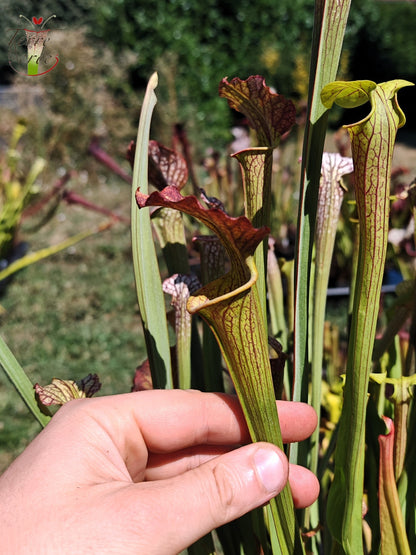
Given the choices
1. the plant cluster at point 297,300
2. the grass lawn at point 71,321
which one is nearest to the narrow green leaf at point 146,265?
the plant cluster at point 297,300

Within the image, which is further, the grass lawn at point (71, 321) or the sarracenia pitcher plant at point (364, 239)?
the grass lawn at point (71, 321)

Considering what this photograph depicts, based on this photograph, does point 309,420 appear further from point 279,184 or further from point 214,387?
point 279,184

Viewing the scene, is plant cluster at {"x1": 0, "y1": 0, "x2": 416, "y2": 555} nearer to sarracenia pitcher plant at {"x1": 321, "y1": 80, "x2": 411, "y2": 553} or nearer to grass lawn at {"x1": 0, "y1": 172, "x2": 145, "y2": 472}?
sarracenia pitcher plant at {"x1": 321, "y1": 80, "x2": 411, "y2": 553}

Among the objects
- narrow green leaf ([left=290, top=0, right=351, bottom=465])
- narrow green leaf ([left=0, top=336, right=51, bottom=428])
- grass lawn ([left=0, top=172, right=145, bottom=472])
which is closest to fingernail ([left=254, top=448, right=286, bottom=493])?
narrow green leaf ([left=290, top=0, right=351, bottom=465])

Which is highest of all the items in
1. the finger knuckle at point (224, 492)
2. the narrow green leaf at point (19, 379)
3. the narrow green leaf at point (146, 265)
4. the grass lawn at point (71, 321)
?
the narrow green leaf at point (146, 265)

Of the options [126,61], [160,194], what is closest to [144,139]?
[160,194]

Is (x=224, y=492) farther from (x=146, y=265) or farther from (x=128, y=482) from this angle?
(x=146, y=265)

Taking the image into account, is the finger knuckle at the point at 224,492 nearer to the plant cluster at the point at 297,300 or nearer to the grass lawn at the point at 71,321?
the plant cluster at the point at 297,300
